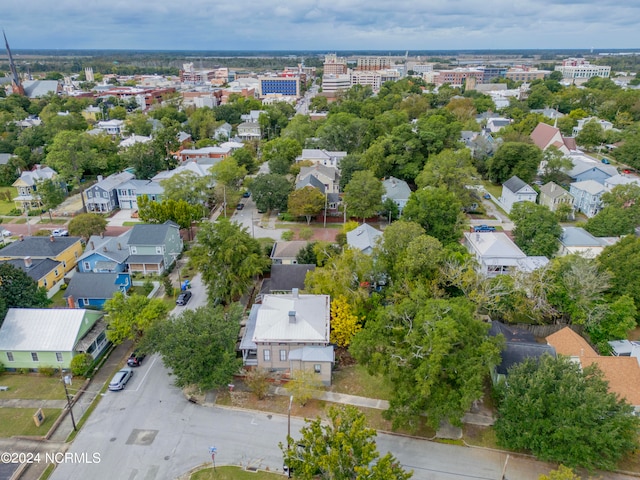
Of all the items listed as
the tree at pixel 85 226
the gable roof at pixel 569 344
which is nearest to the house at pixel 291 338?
the gable roof at pixel 569 344

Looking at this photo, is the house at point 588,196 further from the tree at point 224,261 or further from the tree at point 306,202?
the tree at point 224,261

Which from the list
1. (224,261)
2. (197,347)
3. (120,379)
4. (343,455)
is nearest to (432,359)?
(343,455)

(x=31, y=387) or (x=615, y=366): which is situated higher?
(x=615, y=366)

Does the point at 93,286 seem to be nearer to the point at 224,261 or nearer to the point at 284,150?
the point at 224,261

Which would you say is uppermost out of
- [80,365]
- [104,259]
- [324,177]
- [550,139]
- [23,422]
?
[550,139]

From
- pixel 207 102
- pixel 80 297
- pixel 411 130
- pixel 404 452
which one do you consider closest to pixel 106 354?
pixel 80 297

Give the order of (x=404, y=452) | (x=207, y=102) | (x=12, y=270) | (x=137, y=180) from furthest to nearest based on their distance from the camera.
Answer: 1. (x=207, y=102)
2. (x=137, y=180)
3. (x=12, y=270)
4. (x=404, y=452)

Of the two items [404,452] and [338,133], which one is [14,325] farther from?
[338,133]
